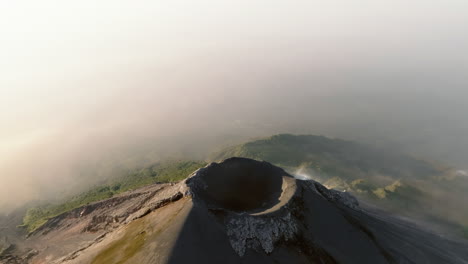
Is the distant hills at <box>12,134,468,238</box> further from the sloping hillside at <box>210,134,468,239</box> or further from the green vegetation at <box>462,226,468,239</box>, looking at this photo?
the green vegetation at <box>462,226,468,239</box>

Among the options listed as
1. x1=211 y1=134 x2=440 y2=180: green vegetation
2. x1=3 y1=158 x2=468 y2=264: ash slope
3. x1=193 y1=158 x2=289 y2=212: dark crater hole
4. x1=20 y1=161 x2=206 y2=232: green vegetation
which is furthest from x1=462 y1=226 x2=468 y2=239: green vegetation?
→ x1=20 y1=161 x2=206 y2=232: green vegetation

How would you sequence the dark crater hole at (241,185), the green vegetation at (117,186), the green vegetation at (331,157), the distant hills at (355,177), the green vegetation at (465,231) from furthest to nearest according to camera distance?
1. the green vegetation at (331,157)
2. the green vegetation at (117,186)
3. the distant hills at (355,177)
4. the green vegetation at (465,231)
5. the dark crater hole at (241,185)

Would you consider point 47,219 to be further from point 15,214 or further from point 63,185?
point 63,185

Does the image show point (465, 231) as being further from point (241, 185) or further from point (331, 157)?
point (241, 185)

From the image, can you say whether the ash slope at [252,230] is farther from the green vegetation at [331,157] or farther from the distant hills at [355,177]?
the green vegetation at [331,157]

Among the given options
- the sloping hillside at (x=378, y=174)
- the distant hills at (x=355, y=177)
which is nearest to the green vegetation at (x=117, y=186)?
the distant hills at (x=355, y=177)

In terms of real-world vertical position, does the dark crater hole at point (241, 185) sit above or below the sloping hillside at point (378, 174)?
above

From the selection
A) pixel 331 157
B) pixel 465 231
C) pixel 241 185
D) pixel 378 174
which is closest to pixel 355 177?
pixel 378 174
